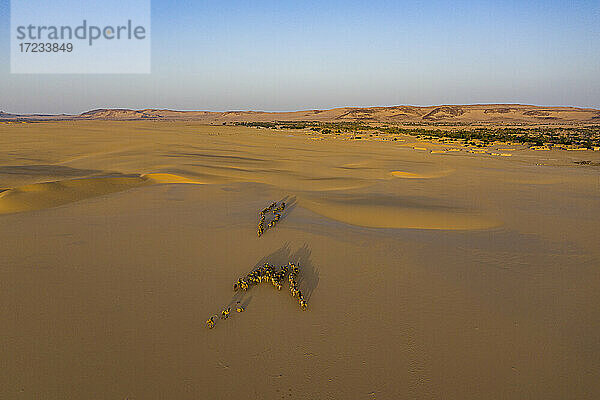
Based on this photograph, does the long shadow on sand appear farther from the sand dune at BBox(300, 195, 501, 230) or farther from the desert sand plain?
the sand dune at BBox(300, 195, 501, 230)

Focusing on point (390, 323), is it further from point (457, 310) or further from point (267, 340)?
point (267, 340)

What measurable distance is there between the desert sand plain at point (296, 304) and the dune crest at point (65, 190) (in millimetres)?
66

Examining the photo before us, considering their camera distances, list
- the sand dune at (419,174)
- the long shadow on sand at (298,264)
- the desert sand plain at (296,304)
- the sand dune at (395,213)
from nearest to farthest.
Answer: the desert sand plain at (296,304)
the long shadow on sand at (298,264)
the sand dune at (395,213)
the sand dune at (419,174)

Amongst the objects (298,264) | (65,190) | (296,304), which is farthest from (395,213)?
(65,190)

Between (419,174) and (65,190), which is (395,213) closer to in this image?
(419,174)

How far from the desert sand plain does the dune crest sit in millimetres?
66

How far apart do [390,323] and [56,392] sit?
238 cm

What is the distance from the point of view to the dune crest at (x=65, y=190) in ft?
20.3

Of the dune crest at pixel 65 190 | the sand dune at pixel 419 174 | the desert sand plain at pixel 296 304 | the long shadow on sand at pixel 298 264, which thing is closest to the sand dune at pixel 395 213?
the desert sand plain at pixel 296 304

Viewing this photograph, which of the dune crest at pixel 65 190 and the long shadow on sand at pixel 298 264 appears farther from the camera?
the dune crest at pixel 65 190

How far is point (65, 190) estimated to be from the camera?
24.0 ft

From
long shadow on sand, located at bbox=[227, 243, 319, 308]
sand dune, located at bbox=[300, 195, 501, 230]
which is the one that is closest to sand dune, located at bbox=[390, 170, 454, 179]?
sand dune, located at bbox=[300, 195, 501, 230]

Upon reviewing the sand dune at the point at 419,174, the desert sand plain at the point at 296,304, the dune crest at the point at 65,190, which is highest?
the sand dune at the point at 419,174

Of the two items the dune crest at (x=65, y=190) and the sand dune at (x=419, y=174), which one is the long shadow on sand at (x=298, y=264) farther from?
the sand dune at (x=419, y=174)
